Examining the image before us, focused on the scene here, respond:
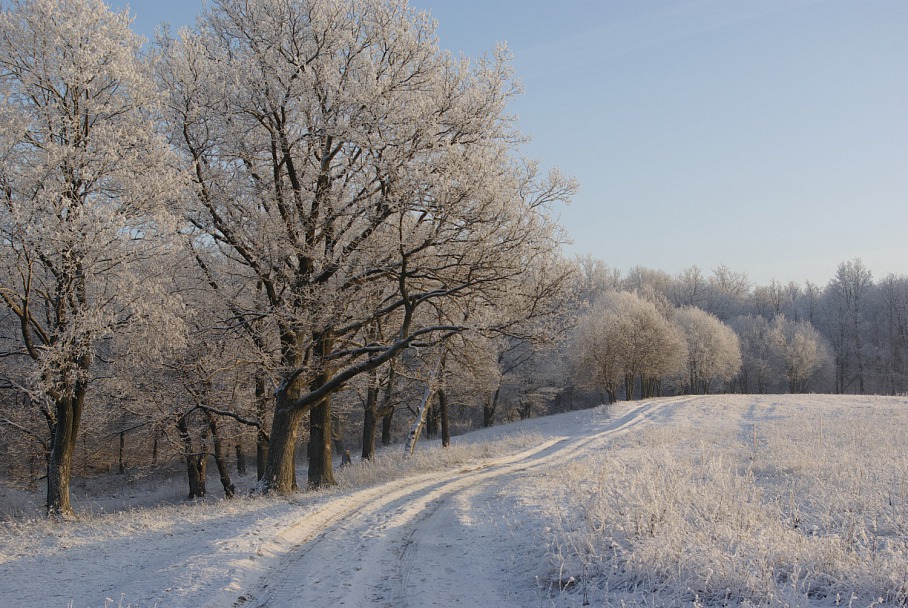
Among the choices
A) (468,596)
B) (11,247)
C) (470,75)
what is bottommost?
(468,596)

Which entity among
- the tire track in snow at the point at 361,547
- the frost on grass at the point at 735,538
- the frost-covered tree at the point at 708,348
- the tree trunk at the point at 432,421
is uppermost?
the frost-covered tree at the point at 708,348

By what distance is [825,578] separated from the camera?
508 cm

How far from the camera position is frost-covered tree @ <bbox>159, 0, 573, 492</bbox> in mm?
13422

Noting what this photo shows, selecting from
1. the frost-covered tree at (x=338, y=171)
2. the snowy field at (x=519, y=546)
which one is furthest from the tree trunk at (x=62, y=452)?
the frost-covered tree at (x=338, y=171)

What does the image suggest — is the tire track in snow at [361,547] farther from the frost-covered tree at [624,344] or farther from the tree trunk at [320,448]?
the frost-covered tree at [624,344]

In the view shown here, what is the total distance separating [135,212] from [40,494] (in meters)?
26.4

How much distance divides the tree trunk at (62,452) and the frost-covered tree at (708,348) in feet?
207

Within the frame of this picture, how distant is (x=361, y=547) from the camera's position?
25.6ft

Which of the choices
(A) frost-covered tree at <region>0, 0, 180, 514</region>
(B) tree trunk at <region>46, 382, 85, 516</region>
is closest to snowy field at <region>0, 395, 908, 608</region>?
(B) tree trunk at <region>46, 382, 85, 516</region>

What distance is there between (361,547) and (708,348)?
67.1 meters

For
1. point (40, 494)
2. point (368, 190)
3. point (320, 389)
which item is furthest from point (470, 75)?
point (40, 494)

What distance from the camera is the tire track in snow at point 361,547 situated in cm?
608

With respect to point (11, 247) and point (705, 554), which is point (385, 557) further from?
point (11, 247)

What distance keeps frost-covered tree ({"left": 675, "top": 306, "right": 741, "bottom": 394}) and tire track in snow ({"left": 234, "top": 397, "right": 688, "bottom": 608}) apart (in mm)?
60361
